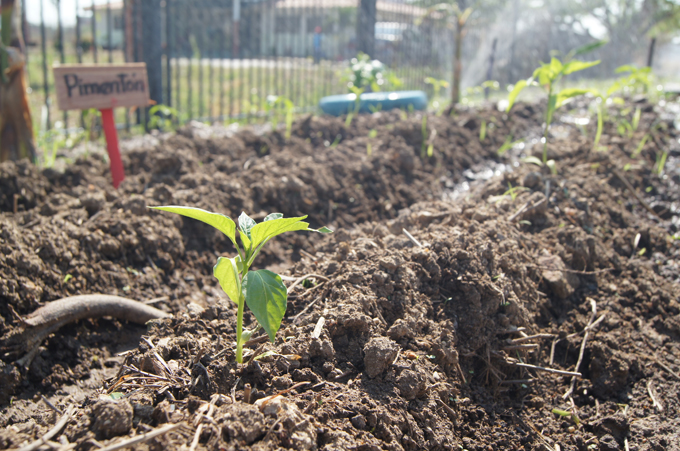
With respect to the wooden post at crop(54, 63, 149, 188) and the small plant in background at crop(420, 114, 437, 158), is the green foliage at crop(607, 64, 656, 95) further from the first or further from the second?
the wooden post at crop(54, 63, 149, 188)

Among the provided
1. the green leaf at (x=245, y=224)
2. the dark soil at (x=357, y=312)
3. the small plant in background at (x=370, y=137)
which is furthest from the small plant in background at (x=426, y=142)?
the green leaf at (x=245, y=224)

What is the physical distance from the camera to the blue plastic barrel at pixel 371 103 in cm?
529

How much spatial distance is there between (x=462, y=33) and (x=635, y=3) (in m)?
28.7

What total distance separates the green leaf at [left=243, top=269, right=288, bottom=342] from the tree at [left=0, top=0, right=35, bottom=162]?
2.76m

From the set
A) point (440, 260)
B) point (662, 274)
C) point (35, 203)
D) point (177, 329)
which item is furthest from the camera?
point (35, 203)

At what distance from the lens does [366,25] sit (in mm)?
7918

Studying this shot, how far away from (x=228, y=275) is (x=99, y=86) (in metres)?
2.34

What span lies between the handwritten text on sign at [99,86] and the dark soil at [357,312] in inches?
17.1

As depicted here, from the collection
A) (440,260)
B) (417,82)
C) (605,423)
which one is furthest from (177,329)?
(417,82)

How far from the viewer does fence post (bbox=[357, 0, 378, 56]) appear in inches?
309

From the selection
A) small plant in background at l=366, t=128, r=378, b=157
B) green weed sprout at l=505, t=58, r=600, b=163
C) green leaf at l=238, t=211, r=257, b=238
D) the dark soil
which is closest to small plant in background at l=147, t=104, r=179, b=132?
the dark soil

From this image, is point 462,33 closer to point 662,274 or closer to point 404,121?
point 404,121

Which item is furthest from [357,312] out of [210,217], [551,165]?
[551,165]

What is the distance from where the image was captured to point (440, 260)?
1.93 m
